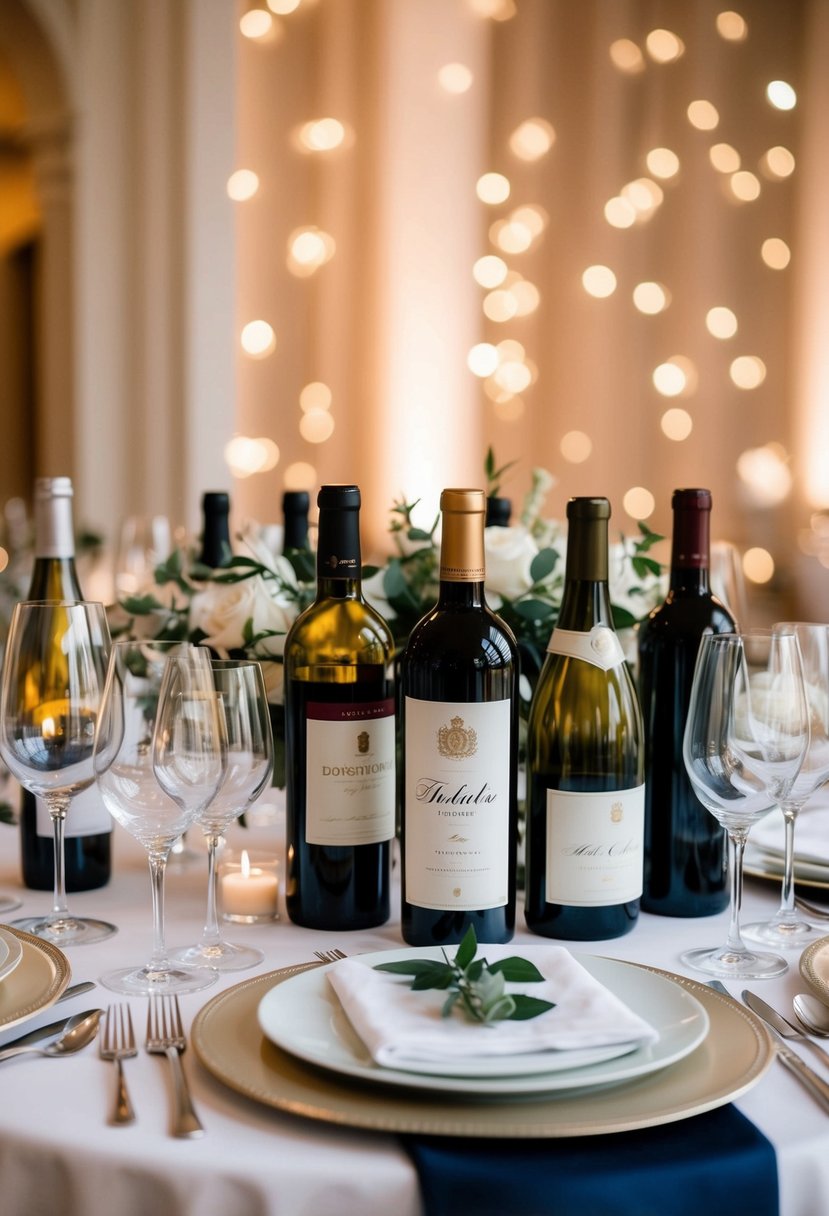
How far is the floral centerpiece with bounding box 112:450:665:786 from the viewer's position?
1.26 meters

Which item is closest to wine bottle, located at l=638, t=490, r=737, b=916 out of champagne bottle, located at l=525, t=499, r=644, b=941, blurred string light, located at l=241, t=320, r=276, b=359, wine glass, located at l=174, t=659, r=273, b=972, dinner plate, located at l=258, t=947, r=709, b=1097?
champagne bottle, located at l=525, t=499, r=644, b=941

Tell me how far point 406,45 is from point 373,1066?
3.70 meters

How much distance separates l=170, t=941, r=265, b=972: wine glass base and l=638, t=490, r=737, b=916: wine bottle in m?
0.38

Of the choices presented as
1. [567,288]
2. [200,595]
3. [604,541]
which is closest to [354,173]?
[567,288]

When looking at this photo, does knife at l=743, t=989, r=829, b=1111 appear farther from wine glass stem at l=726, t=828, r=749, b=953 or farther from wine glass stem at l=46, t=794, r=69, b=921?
wine glass stem at l=46, t=794, r=69, b=921

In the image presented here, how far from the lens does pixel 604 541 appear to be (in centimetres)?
106

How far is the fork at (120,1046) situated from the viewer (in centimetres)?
72

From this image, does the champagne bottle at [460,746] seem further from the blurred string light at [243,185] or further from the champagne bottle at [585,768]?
the blurred string light at [243,185]

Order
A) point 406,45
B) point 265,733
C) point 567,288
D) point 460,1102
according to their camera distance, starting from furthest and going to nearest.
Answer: point 567,288
point 406,45
point 265,733
point 460,1102

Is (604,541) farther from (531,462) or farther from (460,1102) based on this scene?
(531,462)

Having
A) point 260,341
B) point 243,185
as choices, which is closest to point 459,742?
point 260,341

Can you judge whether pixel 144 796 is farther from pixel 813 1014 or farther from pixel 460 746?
pixel 813 1014

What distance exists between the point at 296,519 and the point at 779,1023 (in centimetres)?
85

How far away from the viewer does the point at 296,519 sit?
1.50 m
